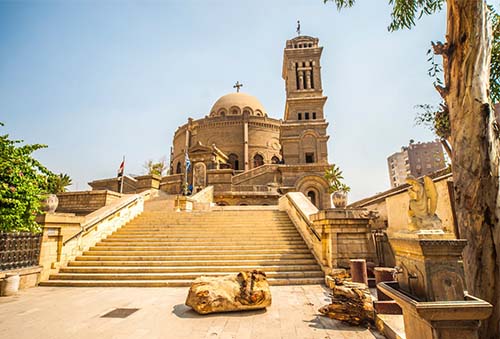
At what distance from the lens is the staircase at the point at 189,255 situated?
7.20 metres

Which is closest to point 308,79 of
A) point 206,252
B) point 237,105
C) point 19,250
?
point 237,105

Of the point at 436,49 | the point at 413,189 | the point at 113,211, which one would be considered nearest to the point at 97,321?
the point at 413,189

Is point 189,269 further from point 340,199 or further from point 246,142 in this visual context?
point 246,142

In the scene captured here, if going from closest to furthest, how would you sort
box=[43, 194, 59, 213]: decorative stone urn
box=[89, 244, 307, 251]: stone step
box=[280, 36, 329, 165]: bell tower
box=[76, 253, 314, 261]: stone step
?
box=[43, 194, 59, 213]: decorative stone urn → box=[76, 253, 314, 261]: stone step → box=[89, 244, 307, 251]: stone step → box=[280, 36, 329, 165]: bell tower

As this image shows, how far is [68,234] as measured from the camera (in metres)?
8.15

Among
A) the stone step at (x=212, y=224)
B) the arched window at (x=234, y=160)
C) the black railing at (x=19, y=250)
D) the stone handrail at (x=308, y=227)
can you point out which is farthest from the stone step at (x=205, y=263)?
the arched window at (x=234, y=160)

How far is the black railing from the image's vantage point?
6355 mm

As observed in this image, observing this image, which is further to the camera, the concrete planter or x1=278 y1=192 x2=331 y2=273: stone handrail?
x1=278 y1=192 x2=331 y2=273: stone handrail

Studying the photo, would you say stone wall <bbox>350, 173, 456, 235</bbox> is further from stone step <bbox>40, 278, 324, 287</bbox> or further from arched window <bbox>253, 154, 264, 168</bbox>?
arched window <bbox>253, 154, 264, 168</bbox>

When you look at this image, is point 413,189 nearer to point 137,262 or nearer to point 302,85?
point 137,262

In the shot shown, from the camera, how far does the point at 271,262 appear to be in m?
7.82

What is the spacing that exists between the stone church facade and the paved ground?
50.6 ft

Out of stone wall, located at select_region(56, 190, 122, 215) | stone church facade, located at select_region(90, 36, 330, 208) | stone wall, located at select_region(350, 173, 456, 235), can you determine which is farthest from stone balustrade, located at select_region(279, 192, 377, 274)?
stone wall, located at select_region(56, 190, 122, 215)

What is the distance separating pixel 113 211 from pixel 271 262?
7.21m
